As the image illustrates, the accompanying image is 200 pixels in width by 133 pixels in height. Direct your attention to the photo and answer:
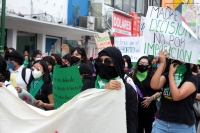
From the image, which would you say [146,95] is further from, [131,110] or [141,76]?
[131,110]

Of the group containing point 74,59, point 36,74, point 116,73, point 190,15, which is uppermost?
point 190,15

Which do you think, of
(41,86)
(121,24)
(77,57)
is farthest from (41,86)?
(121,24)

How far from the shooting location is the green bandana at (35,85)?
5.96 metres

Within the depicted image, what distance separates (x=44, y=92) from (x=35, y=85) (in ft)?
0.83

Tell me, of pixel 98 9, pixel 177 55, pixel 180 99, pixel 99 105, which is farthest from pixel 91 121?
pixel 98 9

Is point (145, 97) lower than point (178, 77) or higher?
lower

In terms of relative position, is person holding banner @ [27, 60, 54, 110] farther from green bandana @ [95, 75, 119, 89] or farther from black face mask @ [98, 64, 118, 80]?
black face mask @ [98, 64, 118, 80]

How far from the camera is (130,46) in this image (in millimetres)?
10984

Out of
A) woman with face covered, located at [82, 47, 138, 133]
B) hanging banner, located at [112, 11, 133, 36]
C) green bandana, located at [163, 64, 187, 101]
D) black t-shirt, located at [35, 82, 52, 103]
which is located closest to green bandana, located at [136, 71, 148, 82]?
black t-shirt, located at [35, 82, 52, 103]

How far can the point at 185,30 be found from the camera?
5273 millimetres

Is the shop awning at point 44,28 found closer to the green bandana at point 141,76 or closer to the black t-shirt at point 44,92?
the green bandana at point 141,76

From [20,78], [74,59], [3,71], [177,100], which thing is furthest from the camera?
[20,78]

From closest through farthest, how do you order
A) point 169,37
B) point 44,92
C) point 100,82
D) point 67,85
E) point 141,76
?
point 100,82 → point 169,37 → point 67,85 → point 44,92 → point 141,76

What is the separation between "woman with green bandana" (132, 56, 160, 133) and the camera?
6932 mm
